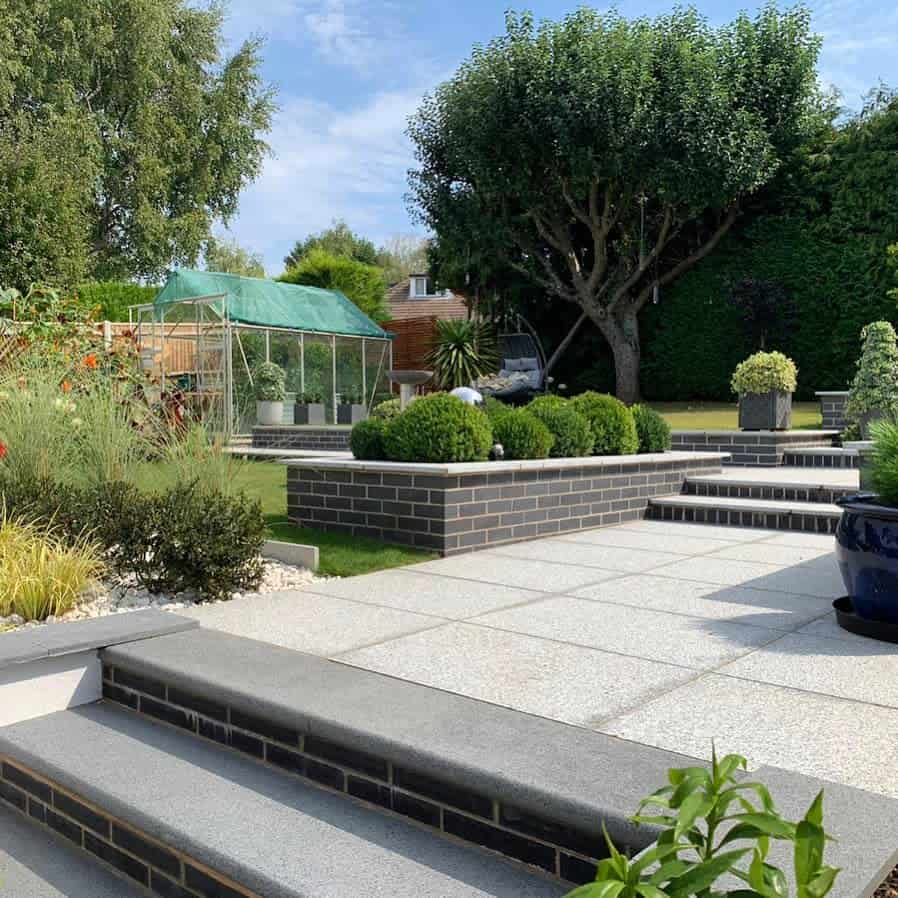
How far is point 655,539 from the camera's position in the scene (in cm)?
583

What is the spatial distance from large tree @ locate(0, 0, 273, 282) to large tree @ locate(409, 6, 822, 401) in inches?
295

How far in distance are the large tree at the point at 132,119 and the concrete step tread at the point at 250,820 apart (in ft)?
53.0

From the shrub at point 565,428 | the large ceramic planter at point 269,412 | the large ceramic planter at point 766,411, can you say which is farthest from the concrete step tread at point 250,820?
the large ceramic planter at point 269,412

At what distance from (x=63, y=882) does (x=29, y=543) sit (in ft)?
6.16

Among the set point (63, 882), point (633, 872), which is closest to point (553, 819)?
point (633, 872)

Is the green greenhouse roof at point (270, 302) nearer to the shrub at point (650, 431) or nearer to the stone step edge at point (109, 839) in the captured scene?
the shrub at point (650, 431)

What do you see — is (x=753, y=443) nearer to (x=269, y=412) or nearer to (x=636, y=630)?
(x=636, y=630)

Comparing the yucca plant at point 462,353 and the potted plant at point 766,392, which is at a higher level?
the yucca plant at point 462,353

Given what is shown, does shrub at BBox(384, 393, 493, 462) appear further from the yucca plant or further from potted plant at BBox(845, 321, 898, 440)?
the yucca plant

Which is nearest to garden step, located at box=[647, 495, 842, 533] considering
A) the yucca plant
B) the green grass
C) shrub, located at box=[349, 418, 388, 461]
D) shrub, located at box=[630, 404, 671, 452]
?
shrub, located at box=[630, 404, 671, 452]

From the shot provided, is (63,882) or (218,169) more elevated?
(218,169)

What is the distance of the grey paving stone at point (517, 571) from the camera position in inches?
176

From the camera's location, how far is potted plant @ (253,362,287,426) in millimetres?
14758

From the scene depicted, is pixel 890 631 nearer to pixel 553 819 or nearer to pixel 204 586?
pixel 553 819
